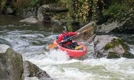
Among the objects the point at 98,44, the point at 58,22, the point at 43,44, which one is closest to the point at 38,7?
the point at 58,22

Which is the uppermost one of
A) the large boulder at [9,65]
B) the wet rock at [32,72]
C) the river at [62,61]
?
the large boulder at [9,65]

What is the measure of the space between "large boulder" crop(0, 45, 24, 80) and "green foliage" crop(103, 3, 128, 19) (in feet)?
32.1

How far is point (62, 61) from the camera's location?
26.9ft

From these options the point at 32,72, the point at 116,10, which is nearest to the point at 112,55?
the point at 32,72

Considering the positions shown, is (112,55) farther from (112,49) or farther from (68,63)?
(68,63)

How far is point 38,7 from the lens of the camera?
1831 cm

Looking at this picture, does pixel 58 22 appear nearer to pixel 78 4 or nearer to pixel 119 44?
pixel 78 4

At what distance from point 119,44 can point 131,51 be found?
2.14ft

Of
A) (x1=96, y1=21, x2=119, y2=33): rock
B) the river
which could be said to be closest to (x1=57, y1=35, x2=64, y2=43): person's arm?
the river

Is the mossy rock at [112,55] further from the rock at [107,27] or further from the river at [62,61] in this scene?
the rock at [107,27]

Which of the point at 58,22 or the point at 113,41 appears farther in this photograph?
the point at 58,22

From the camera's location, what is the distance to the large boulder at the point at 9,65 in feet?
10.9

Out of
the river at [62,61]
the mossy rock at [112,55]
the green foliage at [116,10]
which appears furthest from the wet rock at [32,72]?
the green foliage at [116,10]

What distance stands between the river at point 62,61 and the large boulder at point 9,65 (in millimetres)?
1587
